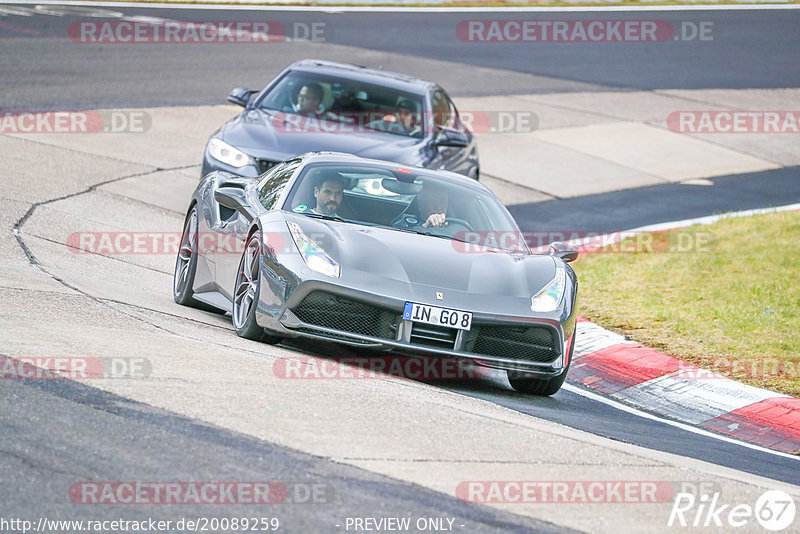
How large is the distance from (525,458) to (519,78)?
777 inches

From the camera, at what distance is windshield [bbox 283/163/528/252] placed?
830 cm

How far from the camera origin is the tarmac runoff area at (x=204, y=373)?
543 centimetres

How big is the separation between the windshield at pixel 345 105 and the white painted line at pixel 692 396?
16.9ft

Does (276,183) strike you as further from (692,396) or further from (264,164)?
(692,396)

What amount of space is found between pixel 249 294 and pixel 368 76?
624 centimetres

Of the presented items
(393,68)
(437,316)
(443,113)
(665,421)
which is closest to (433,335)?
(437,316)

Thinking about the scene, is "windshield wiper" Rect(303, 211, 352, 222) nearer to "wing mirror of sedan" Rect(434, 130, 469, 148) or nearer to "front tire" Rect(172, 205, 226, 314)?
"front tire" Rect(172, 205, 226, 314)

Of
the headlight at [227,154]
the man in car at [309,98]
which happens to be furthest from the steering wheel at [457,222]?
the man in car at [309,98]

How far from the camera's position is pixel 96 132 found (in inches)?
637

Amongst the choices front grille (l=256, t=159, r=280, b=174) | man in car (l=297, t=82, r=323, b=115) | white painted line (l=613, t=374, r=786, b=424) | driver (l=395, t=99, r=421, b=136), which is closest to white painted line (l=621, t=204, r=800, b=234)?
driver (l=395, t=99, r=421, b=136)

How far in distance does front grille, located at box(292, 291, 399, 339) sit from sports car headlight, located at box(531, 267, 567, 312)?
3.14ft

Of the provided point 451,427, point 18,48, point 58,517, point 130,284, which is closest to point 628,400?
point 451,427

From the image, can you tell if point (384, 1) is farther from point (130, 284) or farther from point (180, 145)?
point (130, 284)

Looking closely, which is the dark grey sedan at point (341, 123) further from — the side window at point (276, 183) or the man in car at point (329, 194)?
the man in car at point (329, 194)
